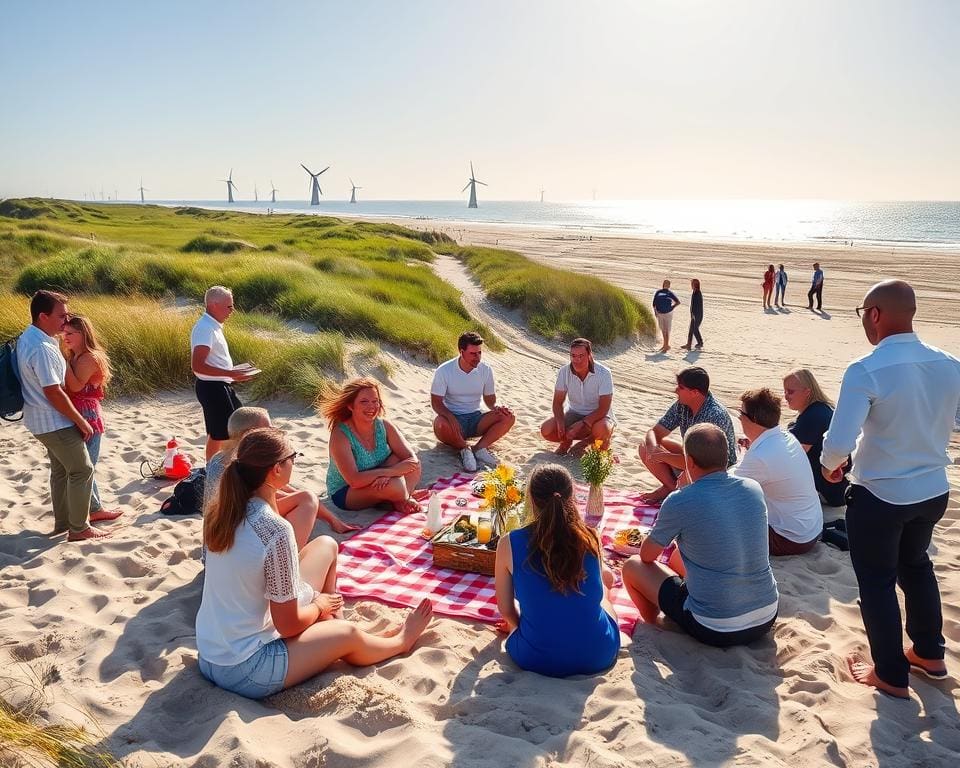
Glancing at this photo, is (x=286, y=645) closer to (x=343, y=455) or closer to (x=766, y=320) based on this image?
(x=343, y=455)

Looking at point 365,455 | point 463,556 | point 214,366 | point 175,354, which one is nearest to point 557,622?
point 463,556

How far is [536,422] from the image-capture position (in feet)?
29.5

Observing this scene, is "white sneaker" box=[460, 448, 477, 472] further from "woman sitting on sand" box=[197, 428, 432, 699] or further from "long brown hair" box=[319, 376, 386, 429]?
"woman sitting on sand" box=[197, 428, 432, 699]

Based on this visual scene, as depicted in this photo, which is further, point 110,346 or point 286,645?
point 110,346

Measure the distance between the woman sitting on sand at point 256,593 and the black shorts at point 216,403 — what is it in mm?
3235

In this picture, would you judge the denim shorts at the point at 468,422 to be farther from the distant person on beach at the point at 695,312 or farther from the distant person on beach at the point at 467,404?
the distant person on beach at the point at 695,312

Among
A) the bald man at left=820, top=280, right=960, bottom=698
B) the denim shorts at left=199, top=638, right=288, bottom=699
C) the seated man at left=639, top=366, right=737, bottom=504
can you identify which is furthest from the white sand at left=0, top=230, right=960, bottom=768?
the seated man at left=639, top=366, right=737, bottom=504

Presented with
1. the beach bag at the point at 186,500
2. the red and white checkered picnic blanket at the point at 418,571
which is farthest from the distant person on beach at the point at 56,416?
the red and white checkered picnic blanket at the point at 418,571

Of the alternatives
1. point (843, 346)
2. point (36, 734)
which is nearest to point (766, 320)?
point (843, 346)

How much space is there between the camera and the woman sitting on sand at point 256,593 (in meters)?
3.10

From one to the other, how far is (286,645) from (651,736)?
1.73m

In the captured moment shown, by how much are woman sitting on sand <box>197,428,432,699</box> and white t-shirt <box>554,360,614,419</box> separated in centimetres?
456

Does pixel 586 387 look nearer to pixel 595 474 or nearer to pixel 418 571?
pixel 595 474

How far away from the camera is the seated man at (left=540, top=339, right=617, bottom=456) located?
24.3ft
